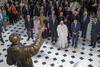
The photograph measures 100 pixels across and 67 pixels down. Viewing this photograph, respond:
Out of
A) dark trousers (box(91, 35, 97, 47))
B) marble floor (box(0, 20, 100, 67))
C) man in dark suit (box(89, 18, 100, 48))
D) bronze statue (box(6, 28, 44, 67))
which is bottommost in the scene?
marble floor (box(0, 20, 100, 67))

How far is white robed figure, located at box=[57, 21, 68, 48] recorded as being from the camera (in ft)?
24.9

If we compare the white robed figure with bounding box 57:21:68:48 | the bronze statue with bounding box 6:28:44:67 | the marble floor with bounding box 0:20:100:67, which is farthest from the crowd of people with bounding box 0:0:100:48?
Answer: the bronze statue with bounding box 6:28:44:67

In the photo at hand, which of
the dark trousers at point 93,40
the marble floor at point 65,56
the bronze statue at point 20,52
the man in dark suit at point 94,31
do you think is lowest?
the marble floor at point 65,56

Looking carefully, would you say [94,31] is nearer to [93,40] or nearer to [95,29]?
[95,29]

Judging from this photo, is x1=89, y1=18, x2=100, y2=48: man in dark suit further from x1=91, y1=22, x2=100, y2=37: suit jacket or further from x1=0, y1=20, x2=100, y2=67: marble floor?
x1=0, y1=20, x2=100, y2=67: marble floor

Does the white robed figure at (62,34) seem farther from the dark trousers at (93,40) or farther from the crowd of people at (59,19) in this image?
the dark trousers at (93,40)

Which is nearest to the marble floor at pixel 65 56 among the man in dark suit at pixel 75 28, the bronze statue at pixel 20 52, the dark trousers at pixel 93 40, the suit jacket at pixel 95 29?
the dark trousers at pixel 93 40

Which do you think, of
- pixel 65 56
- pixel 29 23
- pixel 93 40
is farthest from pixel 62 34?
pixel 29 23

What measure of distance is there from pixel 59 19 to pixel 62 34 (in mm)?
1044

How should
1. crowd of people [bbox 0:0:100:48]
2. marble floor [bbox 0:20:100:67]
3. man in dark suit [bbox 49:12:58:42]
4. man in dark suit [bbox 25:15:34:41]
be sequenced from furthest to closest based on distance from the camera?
man in dark suit [bbox 25:15:34:41]
man in dark suit [bbox 49:12:58:42]
crowd of people [bbox 0:0:100:48]
marble floor [bbox 0:20:100:67]

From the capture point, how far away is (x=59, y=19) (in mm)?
8508

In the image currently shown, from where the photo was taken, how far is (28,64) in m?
2.64

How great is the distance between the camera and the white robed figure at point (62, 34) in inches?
298

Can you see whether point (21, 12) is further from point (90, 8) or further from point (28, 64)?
point (28, 64)
